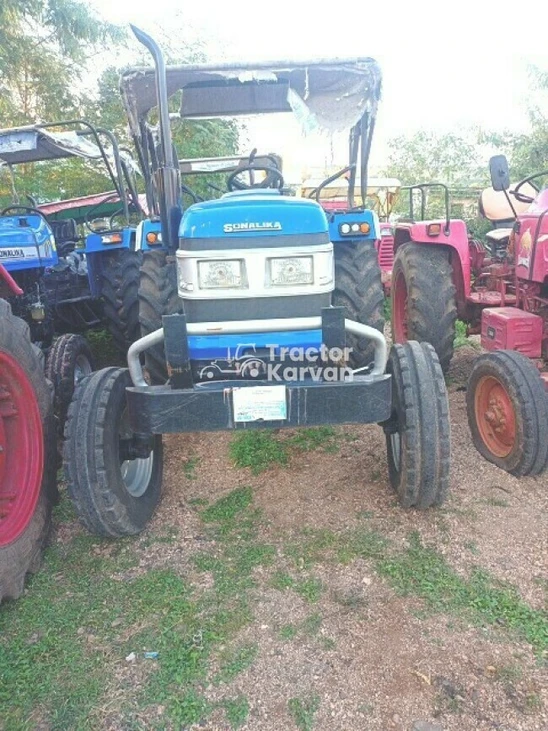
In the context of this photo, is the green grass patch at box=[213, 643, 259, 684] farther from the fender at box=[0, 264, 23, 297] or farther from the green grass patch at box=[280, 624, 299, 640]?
the fender at box=[0, 264, 23, 297]

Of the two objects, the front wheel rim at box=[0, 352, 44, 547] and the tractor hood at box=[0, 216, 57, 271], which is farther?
the tractor hood at box=[0, 216, 57, 271]

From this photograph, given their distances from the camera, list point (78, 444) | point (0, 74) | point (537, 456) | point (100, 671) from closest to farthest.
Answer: point (100, 671)
point (78, 444)
point (537, 456)
point (0, 74)

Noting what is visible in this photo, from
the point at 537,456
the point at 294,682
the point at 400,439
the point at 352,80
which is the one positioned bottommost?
the point at 294,682

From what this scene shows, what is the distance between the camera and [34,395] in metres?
2.74

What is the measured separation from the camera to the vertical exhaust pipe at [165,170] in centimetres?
240

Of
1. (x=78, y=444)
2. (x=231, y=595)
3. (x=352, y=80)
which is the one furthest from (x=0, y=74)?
(x=231, y=595)

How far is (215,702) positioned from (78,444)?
1243 millimetres

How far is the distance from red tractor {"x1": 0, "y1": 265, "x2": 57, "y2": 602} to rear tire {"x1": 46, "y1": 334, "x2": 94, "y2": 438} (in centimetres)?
96

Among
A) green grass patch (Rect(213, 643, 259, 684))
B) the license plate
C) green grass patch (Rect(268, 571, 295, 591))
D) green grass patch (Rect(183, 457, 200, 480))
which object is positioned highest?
the license plate

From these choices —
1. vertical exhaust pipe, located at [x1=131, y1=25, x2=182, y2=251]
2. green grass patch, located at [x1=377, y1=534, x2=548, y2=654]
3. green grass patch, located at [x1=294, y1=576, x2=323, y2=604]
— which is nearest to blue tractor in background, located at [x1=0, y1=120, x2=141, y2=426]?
vertical exhaust pipe, located at [x1=131, y1=25, x2=182, y2=251]

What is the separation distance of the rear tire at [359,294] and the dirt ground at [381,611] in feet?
2.39

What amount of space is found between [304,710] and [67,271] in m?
4.78

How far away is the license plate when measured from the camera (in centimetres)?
249

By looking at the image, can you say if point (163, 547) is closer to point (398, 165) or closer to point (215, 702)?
point (215, 702)
